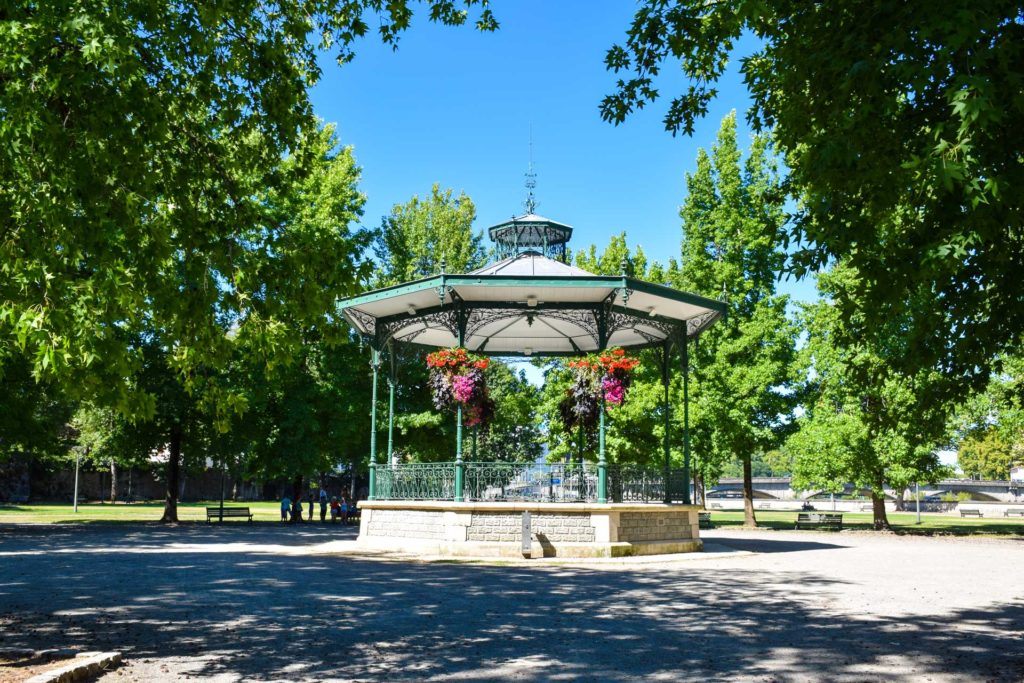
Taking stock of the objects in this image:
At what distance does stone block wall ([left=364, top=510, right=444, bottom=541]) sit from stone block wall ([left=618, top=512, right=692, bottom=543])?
13.3 feet

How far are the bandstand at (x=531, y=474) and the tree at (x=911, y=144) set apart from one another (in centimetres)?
931

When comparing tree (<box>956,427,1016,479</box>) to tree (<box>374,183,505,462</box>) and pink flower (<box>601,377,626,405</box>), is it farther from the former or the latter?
pink flower (<box>601,377,626,405</box>)

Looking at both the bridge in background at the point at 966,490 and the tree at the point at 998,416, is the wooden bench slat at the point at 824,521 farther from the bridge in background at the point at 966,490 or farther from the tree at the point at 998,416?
the bridge in background at the point at 966,490

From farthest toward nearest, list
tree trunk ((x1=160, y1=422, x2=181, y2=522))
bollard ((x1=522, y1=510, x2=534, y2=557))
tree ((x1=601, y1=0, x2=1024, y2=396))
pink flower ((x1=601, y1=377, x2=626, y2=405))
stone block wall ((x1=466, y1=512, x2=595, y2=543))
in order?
tree trunk ((x1=160, y1=422, x2=181, y2=522)), pink flower ((x1=601, y1=377, x2=626, y2=405)), stone block wall ((x1=466, y1=512, x2=595, y2=543)), bollard ((x1=522, y1=510, x2=534, y2=557)), tree ((x1=601, y1=0, x2=1024, y2=396))

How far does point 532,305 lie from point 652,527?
229 inches

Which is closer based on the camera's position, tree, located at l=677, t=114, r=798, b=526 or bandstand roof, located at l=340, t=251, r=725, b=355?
bandstand roof, located at l=340, t=251, r=725, b=355

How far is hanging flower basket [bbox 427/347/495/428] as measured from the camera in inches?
741

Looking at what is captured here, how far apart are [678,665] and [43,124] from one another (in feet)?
22.6

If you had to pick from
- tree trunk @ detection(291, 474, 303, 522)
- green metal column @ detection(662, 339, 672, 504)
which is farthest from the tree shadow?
tree trunk @ detection(291, 474, 303, 522)

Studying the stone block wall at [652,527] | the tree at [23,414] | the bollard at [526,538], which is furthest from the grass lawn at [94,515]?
the stone block wall at [652,527]

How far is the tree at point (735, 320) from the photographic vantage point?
3228 centimetres

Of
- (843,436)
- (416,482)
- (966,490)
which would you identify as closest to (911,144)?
(416,482)

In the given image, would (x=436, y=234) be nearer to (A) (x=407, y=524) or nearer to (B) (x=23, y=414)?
(B) (x=23, y=414)

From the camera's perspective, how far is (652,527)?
18812 mm
